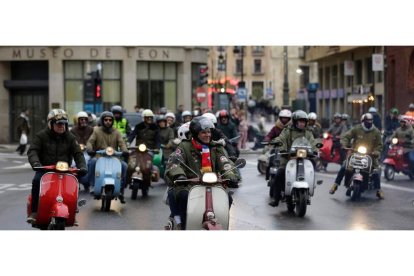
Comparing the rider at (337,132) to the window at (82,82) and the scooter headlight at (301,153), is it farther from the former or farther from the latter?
the window at (82,82)

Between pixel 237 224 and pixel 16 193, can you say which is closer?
pixel 237 224

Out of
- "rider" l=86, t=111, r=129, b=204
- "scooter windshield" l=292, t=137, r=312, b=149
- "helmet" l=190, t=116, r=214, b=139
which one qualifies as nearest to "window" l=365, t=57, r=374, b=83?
"rider" l=86, t=111, r=129, b=204

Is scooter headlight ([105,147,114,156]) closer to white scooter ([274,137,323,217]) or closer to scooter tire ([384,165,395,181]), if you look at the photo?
white scooter ([274,137,323,217])

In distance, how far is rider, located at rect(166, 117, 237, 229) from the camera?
1027cm

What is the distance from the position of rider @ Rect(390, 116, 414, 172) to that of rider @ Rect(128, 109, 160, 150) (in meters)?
5.75

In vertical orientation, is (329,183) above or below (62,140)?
below

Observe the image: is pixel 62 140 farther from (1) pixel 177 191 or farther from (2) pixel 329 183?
(2) pixel 329 183

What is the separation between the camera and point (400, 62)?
32125mm

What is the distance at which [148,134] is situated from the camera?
18.8 m

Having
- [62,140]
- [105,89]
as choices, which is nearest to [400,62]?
[105,89]
